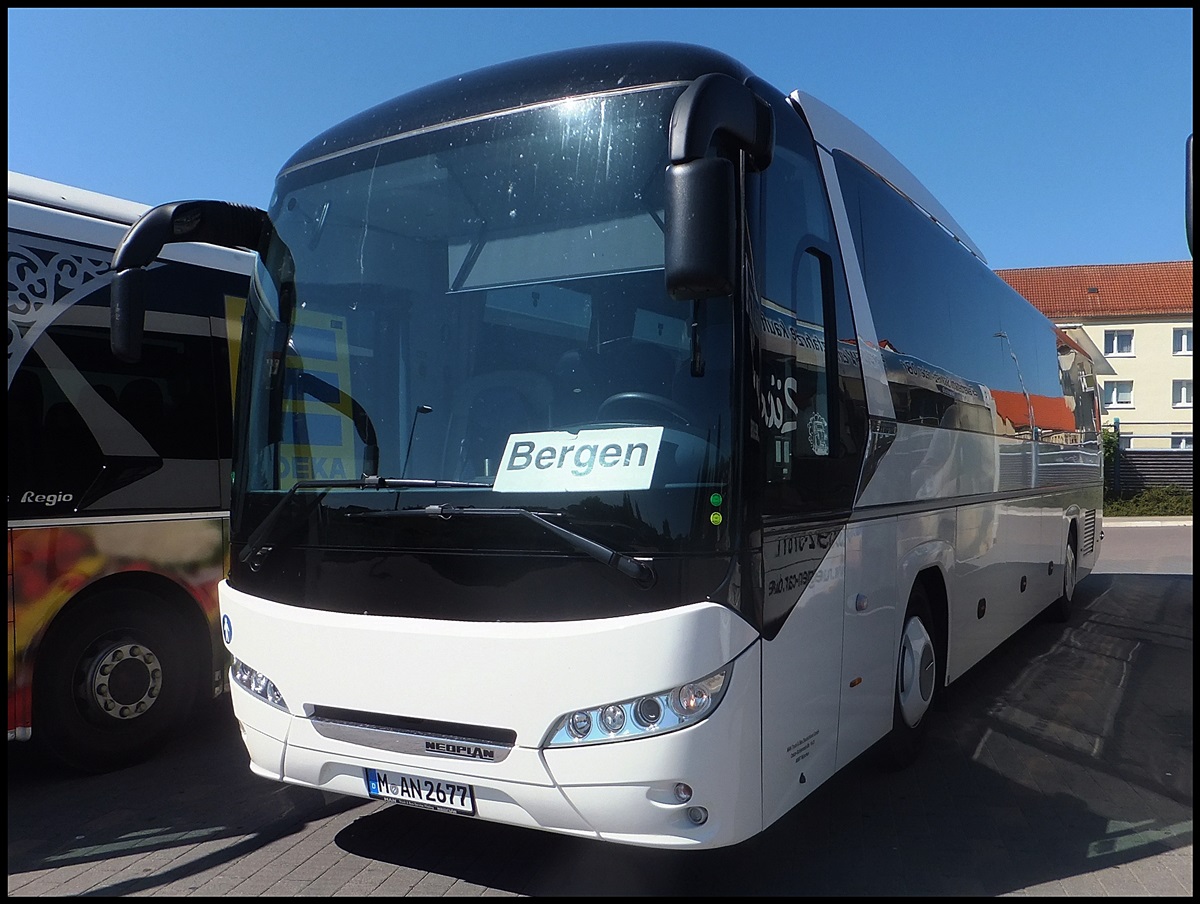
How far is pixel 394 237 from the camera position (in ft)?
14.0

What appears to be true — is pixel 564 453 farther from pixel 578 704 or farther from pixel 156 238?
pixel 156 238

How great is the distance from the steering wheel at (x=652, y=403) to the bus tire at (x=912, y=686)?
7.95 feet

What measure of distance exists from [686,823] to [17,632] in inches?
149

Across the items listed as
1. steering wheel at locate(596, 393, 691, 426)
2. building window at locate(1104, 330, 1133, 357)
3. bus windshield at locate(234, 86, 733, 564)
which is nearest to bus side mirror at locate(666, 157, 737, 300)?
bus windshield at locate(234, 86, 733, 564)

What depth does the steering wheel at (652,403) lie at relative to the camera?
3.66 meters

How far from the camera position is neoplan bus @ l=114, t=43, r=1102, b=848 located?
359cm

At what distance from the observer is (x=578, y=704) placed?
3586 millimetres

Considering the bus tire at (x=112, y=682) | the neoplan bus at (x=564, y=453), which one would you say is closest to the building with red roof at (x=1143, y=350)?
the bus tire at (x=112, y=682)

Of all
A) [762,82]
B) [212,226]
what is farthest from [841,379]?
[212,226]

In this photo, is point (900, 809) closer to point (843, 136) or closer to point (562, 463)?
point (562, 463)

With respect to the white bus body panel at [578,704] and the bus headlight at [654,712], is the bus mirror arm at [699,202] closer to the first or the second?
the white bus body panel at [578,704]

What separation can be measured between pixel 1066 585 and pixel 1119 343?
5378cm

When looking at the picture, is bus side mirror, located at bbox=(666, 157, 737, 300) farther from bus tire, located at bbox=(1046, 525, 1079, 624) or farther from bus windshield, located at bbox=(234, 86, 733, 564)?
bus tire, located at bbox=(1046, 525, 1079, 624)

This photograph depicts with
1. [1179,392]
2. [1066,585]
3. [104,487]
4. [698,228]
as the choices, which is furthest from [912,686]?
[1179,392]
